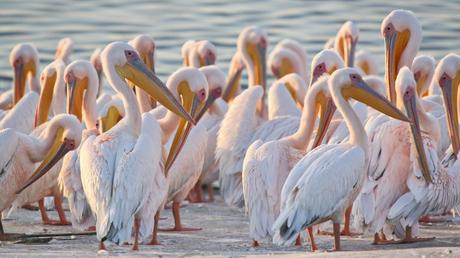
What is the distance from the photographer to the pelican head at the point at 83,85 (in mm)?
11012

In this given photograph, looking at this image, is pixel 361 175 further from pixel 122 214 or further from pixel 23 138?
pixel 23 138

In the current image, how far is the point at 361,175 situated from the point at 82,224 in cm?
202

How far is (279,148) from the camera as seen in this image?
30.7ft

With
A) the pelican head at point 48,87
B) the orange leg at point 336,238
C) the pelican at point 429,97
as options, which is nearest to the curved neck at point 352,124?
the orange leg at point 336,238

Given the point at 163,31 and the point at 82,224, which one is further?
the point at 163,31

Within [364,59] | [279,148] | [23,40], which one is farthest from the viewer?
[23,40]

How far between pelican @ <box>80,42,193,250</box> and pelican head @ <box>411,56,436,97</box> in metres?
2.63

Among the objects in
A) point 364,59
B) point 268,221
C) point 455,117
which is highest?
point 364,59

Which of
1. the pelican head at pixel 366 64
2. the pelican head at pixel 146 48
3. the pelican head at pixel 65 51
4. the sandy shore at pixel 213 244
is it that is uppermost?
the pelican head at pixel 65 51

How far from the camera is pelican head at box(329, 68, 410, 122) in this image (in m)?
8.97

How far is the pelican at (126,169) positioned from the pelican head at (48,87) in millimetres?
2283

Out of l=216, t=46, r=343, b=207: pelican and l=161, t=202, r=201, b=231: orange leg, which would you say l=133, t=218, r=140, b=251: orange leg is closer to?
l=161, t=202, r=201, b=231: orange leg

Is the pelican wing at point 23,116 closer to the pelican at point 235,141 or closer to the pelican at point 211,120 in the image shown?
the pelican at point 211,120

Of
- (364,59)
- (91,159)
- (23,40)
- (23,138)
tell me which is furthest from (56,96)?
(23,40)
